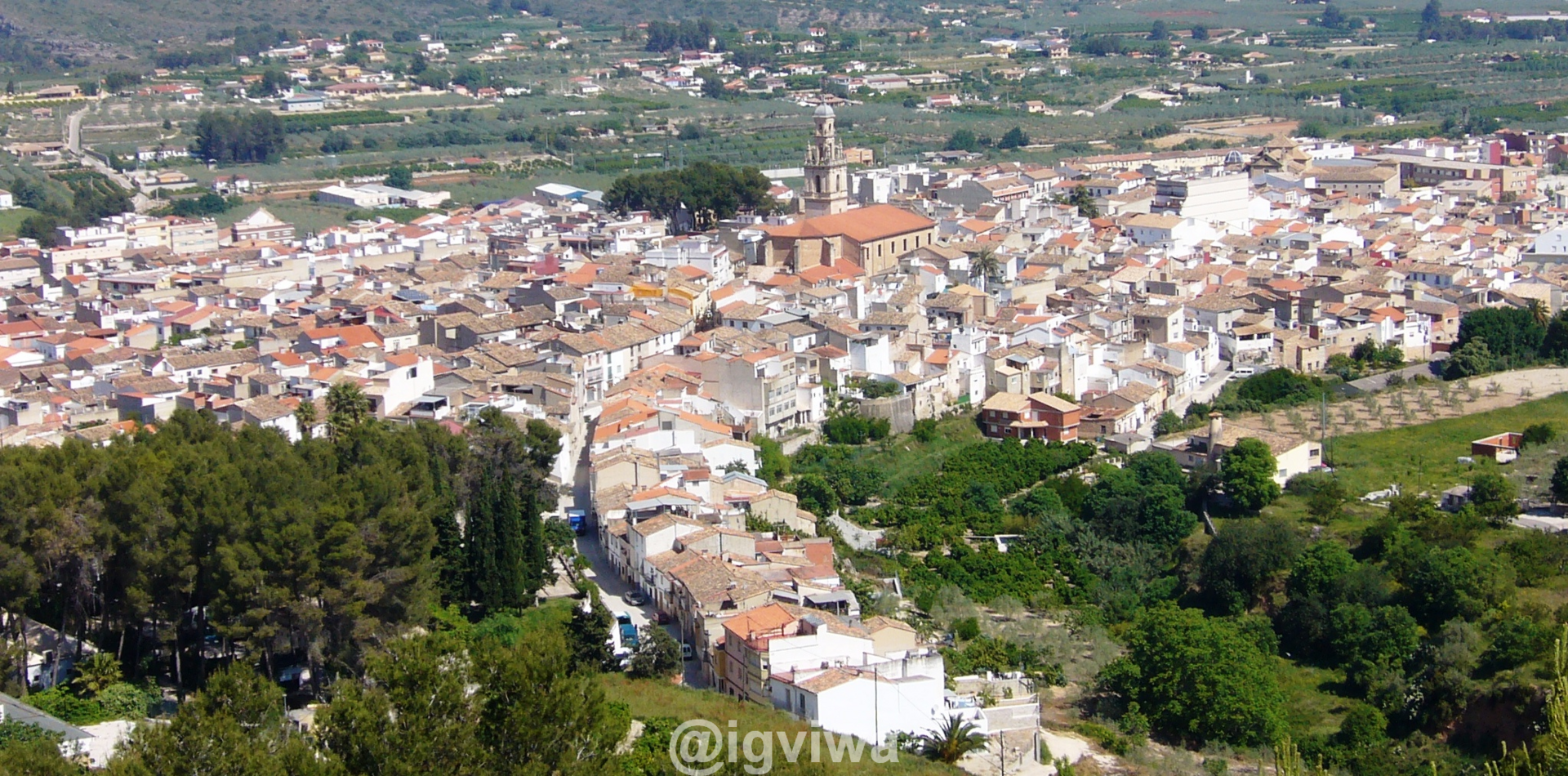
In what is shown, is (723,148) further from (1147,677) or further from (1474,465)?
(1147,677)

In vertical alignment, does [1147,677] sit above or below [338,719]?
below

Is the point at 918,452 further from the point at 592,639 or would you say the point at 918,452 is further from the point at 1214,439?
the point at 592,639

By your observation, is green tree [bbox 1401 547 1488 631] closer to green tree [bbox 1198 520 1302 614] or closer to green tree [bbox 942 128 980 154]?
green tree [bbox 1198 520 1302 614]

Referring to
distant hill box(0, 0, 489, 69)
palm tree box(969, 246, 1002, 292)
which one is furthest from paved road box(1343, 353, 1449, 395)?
distant hill box(0, 0, 489, 69)

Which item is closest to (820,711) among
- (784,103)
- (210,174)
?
(210,174)

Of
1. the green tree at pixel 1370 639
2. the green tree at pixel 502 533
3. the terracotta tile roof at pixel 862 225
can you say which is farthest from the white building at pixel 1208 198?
the green tree at pixel 502 533

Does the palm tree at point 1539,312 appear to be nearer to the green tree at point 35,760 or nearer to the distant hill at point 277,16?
the green tree at point 35,760
